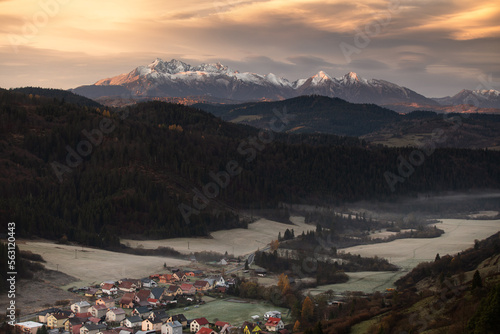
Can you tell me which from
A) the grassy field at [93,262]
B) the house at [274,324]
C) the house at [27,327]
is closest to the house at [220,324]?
the house at [274,324]

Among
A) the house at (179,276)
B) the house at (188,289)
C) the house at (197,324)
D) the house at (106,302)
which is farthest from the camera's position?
the house at (179,276)

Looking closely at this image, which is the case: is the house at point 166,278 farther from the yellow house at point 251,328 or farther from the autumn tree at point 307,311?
the yellow house at point 251,328

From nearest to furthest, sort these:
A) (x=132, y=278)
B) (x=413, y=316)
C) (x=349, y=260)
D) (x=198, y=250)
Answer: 1. (x=413, y=316)
2. (x=132, y=278)
3. (x=349, y=260)
4. (x=198, y=250)

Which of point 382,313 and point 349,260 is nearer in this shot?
point 382,313

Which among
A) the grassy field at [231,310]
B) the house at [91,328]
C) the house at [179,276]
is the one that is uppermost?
the house at [179,276]

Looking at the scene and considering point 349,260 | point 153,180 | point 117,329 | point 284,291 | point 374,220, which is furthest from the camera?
point 374,220

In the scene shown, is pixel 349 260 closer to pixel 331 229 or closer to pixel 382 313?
pixel 331 229

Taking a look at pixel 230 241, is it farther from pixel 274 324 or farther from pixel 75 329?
pixel 75 329

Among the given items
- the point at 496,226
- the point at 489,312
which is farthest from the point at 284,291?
the point at 496,226
